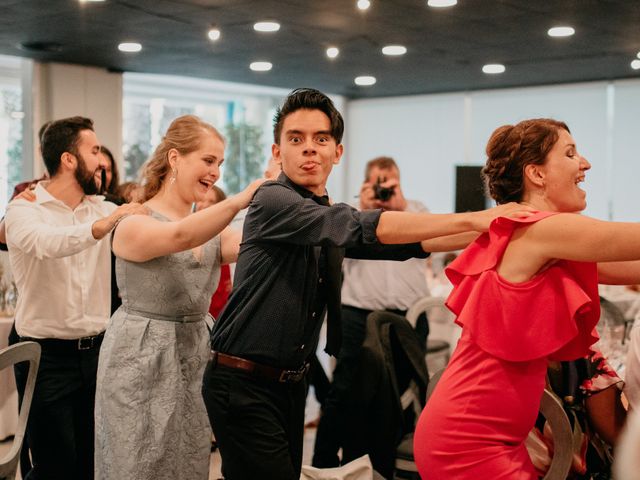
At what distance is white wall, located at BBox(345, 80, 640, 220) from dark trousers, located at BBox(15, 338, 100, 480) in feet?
24.8

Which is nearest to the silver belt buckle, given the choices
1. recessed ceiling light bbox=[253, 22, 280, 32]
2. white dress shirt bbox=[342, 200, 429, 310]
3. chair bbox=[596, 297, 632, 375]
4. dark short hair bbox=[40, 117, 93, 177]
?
dark short hair bbox=[40, 117, 93, 177]

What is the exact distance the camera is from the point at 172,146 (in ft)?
8.92

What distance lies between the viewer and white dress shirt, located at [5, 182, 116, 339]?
3.24 meters

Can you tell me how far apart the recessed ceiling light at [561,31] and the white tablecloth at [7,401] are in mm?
4269

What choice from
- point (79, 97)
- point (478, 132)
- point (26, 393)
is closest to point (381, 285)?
point (26, 393)

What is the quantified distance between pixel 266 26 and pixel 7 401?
317cm

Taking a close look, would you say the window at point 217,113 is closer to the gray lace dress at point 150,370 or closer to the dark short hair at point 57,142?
the dark short hair at point 57,142

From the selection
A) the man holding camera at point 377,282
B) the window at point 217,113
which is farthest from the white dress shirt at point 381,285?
the window at point 217,113

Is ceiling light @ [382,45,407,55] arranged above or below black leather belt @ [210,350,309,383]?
above

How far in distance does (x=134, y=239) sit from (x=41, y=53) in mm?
5892

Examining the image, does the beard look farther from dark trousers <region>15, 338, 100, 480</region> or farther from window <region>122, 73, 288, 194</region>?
window <region>122, 73, 288, 194</region>

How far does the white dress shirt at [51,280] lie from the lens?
3.24m

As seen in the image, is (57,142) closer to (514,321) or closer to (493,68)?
(514,321)

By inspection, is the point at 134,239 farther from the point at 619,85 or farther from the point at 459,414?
the point at 619,85
